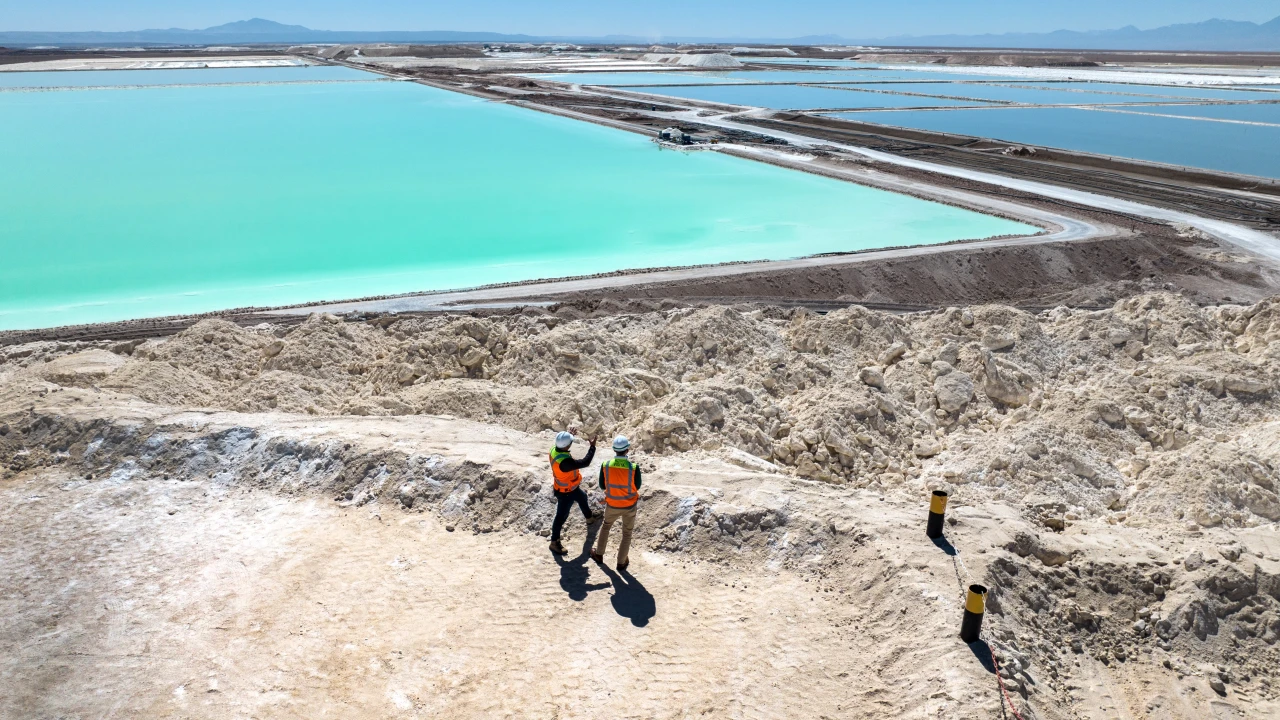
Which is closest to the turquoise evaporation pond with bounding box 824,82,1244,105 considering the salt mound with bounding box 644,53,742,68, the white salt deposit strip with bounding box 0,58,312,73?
the salt mound with bounding box 644,53,742,68

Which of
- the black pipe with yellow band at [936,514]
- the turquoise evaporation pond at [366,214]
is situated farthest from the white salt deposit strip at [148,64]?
the black pipe with yellow band at [936,514]

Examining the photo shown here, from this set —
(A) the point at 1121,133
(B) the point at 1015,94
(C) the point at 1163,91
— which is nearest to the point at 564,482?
(A) the point at 1121,133

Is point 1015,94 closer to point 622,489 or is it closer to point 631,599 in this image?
point 622,489

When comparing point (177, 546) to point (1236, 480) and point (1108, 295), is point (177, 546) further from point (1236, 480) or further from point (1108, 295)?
point (1108, 295)

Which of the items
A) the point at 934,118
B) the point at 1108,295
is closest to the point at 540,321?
the point at 1108,295

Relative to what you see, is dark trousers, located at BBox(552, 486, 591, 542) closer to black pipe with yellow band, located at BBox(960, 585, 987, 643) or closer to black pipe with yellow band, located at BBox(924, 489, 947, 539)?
black pipe with yellow band, located at BBox(924, 489, 947, 539)
